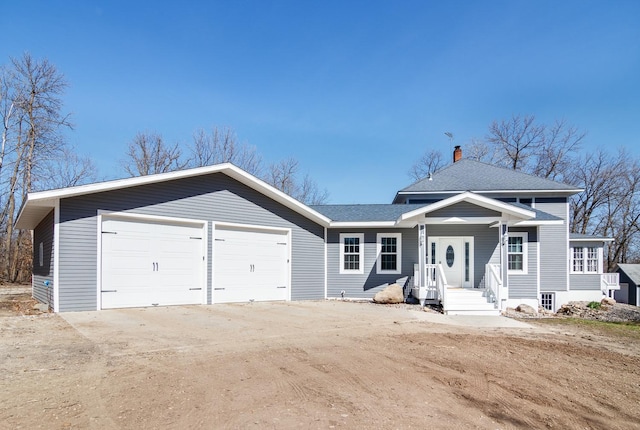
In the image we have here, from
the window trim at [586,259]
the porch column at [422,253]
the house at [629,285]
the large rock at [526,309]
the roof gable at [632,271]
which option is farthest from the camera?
the roof gable at [632,271]

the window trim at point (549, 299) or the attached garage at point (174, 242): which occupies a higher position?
the attached garage at point (174, 242)

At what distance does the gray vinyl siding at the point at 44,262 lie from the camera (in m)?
10.8

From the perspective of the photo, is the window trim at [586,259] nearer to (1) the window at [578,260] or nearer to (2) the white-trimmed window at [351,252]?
(1) the window at [578,260]

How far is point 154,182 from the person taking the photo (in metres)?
11.6

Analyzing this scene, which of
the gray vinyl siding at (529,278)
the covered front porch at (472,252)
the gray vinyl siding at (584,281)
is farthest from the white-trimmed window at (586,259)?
the covered front porch at (472,252)

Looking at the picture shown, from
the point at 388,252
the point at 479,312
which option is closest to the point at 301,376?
the point at 479,312

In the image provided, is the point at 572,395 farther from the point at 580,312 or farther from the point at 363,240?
the point at 580,312

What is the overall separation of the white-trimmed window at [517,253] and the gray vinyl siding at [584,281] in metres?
4.33

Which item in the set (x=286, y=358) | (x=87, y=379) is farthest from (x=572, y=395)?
(x=87, y=379)

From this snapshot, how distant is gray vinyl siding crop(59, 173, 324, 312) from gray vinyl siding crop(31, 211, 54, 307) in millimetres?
897

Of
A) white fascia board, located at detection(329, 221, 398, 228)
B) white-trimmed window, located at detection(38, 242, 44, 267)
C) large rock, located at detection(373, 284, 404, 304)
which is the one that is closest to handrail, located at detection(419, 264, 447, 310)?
large rock, located at detection(373, 284, 404, 304)

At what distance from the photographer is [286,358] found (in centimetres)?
612

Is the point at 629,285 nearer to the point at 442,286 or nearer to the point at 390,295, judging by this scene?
the point at 442,286

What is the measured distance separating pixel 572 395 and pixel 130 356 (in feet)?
18.9
